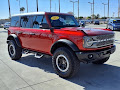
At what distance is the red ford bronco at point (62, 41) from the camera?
13.1 feet

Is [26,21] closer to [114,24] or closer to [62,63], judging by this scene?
[62,63]

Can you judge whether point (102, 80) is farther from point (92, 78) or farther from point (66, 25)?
point (66, 25)

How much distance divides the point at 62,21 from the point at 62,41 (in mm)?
1184

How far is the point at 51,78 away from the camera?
172 inches

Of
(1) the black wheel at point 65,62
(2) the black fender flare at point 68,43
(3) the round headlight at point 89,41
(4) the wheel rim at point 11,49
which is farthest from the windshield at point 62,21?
(4) the wheel rim at point 11,49

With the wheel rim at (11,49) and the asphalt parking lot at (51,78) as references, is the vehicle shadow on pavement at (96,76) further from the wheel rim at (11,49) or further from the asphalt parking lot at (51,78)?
the wheel rim at (11,49)

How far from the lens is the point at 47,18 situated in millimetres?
4938

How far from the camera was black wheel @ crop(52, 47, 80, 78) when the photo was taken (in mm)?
4113

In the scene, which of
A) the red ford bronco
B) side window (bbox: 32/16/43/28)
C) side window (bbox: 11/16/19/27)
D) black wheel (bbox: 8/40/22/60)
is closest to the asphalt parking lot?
the red ford bronco

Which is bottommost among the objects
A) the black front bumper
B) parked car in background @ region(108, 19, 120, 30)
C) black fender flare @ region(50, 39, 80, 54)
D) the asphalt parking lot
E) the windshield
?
the asphalt parking lot

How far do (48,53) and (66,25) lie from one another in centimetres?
115

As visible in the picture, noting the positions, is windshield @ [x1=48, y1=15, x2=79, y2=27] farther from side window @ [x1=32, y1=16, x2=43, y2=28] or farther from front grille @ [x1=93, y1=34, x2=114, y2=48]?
front grille @ [x1=93, y1=34, x2=114, y2=48]

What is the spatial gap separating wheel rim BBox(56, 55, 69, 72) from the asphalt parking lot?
0.94 feet

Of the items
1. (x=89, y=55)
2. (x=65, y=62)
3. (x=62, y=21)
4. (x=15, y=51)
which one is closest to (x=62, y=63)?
(x=65, y=62)
